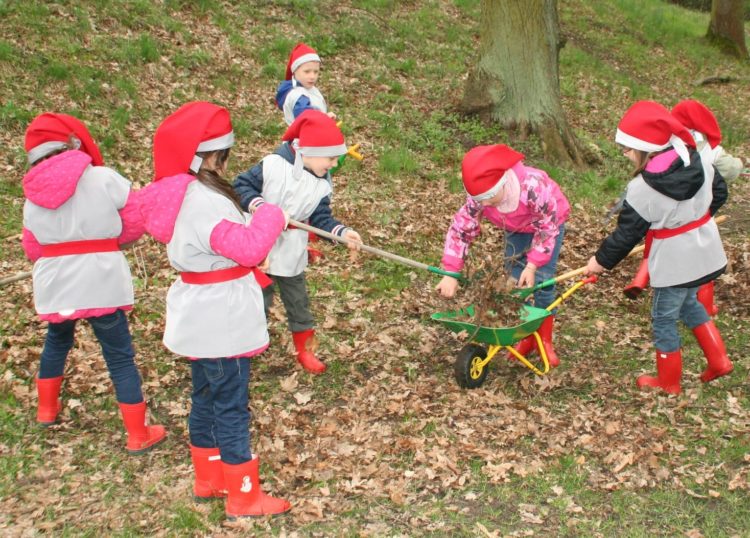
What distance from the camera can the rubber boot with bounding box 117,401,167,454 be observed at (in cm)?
525

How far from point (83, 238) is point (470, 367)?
10.4ft

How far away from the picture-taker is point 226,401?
4.42m

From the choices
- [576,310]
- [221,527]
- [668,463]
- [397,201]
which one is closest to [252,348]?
[221,527]

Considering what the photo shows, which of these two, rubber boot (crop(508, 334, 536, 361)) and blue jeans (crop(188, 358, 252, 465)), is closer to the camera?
blue jeans (crop(188, 358, 252, 465))

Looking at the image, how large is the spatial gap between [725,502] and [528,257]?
2260 millimetres

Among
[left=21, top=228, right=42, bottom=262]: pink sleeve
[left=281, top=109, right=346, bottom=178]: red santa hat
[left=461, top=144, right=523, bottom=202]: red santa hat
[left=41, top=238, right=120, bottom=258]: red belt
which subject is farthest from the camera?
[left=281, top=109, right=346, bottom=178]: red santa hat

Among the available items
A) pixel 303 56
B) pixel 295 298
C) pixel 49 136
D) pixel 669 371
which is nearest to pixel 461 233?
pixel 295 298

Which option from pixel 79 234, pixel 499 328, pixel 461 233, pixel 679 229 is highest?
pixel 679 229

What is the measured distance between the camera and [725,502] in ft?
15.8

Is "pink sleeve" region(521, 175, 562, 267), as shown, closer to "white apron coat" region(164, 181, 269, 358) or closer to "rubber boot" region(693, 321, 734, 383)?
"rubber boot" region(693, 321, 734, 383)

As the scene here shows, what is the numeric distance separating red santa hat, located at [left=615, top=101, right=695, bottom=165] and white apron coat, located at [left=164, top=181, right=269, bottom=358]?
2.98m

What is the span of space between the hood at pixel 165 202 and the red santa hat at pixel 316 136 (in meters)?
1.68

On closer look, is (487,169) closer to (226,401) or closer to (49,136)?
(226,401)

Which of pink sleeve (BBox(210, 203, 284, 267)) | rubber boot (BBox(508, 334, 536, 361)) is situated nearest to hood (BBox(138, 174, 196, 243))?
pink sleeve (BBox(210, 203, 284, 267))
